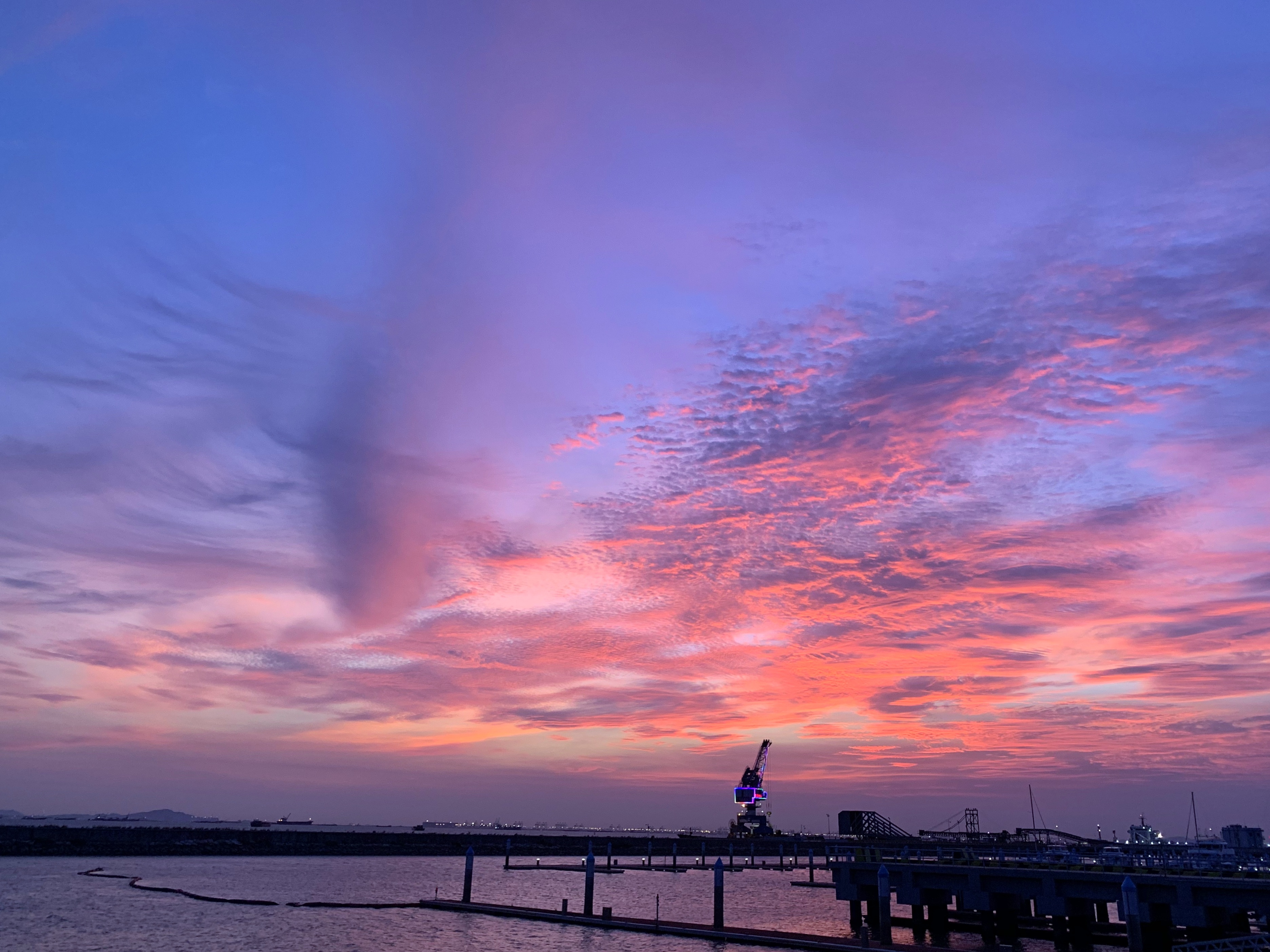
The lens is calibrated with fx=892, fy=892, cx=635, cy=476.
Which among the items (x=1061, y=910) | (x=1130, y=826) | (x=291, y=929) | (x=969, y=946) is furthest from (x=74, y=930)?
(x=1130, y=826)

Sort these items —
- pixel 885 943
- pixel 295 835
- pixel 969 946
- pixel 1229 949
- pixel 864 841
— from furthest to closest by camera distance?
pixel 295 835, pixel 864 841, pixel 969 946, pixel 885 943, pixel 1229 949

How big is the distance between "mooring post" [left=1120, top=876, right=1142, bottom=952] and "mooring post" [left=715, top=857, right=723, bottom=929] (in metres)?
23.9

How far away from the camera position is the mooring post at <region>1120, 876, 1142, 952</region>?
4022 cm

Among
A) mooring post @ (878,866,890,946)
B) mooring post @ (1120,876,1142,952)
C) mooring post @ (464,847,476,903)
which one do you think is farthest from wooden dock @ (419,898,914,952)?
mooring post @ (1120,876,1142,952)

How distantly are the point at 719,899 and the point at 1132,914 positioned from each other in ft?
83.3

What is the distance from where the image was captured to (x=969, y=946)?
56750mm

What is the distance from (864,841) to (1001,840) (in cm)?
1758

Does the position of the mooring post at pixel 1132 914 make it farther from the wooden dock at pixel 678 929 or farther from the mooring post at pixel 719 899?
the mooring post at pixel 719 899

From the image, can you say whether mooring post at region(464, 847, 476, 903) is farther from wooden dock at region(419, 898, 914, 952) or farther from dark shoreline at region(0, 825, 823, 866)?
dark shoreline at region(0, 825, 823, 866)

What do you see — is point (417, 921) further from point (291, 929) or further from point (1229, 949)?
point (1229, 949)

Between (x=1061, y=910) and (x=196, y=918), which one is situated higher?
(x=1061, y=910)

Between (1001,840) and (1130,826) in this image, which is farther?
(1130,826)

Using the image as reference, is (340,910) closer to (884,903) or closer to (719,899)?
(719,899)

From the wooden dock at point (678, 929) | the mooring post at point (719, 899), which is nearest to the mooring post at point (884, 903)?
the wooden dock at point (678, 929)
